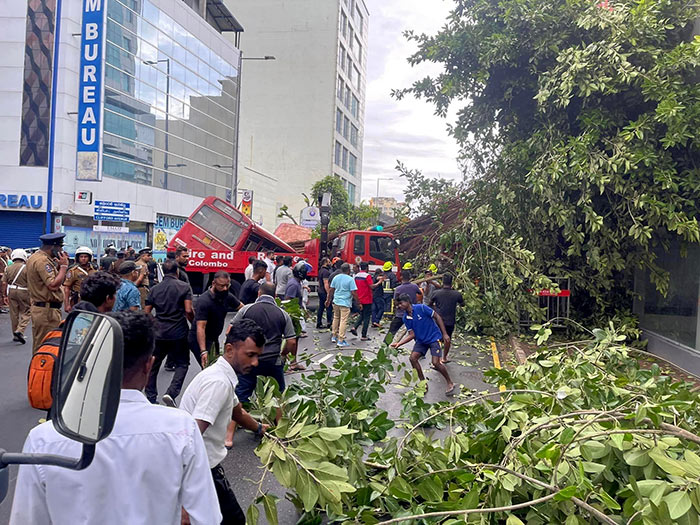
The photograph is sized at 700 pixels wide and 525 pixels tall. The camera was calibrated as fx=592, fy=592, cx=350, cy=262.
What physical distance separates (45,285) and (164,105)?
86.9ft

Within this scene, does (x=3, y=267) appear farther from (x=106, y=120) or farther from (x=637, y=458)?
(x=637, y=458)

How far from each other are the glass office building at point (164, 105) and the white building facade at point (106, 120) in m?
0.06

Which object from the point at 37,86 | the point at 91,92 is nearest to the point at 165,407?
the point at 91,92

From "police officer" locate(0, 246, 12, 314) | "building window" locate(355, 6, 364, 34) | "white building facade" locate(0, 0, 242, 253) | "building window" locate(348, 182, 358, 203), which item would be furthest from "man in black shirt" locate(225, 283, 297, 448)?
"building window" locate(355, 6, 364, 34)

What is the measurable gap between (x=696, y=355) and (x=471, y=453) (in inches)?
284

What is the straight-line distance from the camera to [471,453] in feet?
13.0

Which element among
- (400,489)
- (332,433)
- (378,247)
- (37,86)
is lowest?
(400,489)

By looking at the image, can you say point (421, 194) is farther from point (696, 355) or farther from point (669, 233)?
point (696, 355)

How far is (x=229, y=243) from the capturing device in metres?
18.3

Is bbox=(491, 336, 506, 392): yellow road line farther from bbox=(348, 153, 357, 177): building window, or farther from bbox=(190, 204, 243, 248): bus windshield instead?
bbox=(348, 153, 357, 177): building window

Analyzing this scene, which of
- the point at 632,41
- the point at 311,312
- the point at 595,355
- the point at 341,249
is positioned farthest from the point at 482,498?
the point at 341,249

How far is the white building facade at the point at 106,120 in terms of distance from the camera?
23750mm

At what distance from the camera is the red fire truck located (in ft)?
59.0

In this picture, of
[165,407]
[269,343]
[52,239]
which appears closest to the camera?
[165,407]
